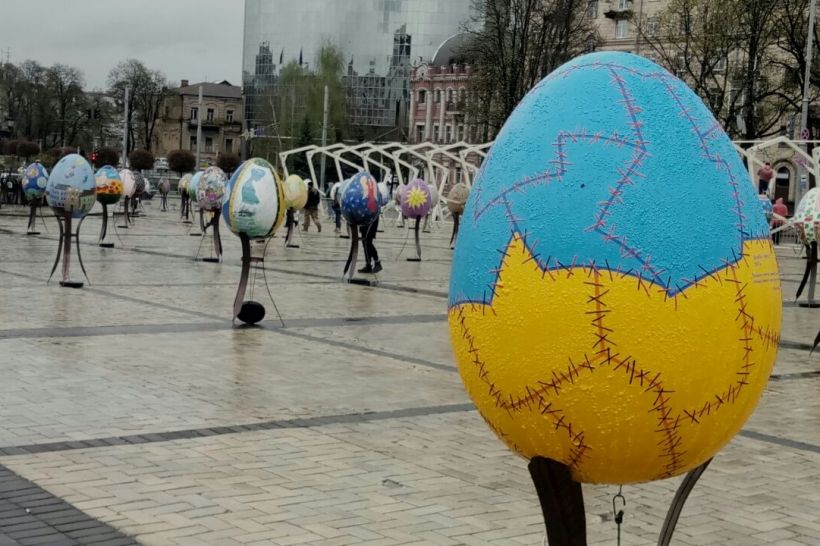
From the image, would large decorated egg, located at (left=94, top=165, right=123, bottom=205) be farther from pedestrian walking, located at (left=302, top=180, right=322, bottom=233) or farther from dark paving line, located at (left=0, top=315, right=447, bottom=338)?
pedestrian walking, located at (left=302, top=180, right=322, bottom=233)

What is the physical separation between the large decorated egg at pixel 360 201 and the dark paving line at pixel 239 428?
10812mm

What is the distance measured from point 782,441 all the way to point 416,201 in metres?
20.4

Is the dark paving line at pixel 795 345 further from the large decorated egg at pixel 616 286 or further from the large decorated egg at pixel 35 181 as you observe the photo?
the large decorated egg at pixel 35 181

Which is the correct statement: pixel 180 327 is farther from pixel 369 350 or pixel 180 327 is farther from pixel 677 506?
pixel 677 506

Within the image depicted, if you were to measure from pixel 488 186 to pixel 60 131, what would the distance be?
9755 centimetres

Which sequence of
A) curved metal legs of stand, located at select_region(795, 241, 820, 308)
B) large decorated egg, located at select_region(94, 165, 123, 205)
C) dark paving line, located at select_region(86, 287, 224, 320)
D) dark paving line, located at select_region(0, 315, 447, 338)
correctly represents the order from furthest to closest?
1. large decorated egg, located at select_region(94, 165, 123, 205)
2. curved metal legs of stand, located at select_region(795, 241, 820, 308)
3. dark paving line, located at select_region(86, 287, 224, 320)
4. dark paving line, located at select_region(0, 315, 447, 338)

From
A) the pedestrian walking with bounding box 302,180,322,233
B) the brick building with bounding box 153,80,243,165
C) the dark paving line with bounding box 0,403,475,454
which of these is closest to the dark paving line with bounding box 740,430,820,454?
the dark paving line with bounding box 0,403,475,454

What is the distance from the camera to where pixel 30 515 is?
6.16 metres

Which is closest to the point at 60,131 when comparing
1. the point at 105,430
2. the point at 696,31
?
the point at 696,31

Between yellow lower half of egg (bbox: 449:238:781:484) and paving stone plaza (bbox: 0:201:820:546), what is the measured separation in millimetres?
2954

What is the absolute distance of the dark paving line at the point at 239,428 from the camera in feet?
25.2

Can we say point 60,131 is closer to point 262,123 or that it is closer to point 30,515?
point 262,123

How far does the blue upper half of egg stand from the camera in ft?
10.1

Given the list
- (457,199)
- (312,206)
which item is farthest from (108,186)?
(312,206)
